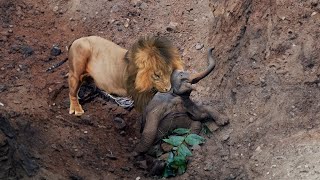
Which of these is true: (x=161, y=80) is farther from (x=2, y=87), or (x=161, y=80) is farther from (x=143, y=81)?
(x=2, y=87)

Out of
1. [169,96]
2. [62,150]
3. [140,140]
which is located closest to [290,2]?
[169,96]

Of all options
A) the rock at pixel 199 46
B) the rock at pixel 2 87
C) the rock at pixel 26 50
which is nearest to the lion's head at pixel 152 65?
the rock at pixel 199 46

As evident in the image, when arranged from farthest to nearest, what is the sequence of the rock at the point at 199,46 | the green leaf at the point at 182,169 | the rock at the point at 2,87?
the rock at the point at 199,46 < the rock at the point at 2,87 < the green leaf at the point at 182,169

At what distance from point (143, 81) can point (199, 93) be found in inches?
41.0

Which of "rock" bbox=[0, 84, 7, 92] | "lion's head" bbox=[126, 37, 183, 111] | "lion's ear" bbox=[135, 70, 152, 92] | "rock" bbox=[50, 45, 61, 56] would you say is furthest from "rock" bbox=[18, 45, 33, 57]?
"lion's ear" bbox=[135, 70, 152, 92]

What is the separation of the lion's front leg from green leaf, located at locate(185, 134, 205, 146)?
4.54ft

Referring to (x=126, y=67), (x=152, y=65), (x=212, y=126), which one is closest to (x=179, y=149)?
(x=212, y=126)

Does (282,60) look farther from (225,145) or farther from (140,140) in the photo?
(140,140)

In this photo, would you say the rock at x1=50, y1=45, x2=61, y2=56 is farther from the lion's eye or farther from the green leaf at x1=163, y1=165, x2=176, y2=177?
the green leaf at x1=163, y1=165, x2=176, y2=177

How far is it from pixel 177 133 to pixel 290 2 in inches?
73.4

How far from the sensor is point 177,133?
6441 millimetres

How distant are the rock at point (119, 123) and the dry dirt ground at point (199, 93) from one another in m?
0.03

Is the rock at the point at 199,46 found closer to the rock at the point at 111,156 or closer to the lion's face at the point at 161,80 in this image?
the lion's face at the point at 161,80

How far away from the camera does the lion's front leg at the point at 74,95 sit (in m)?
7.09
